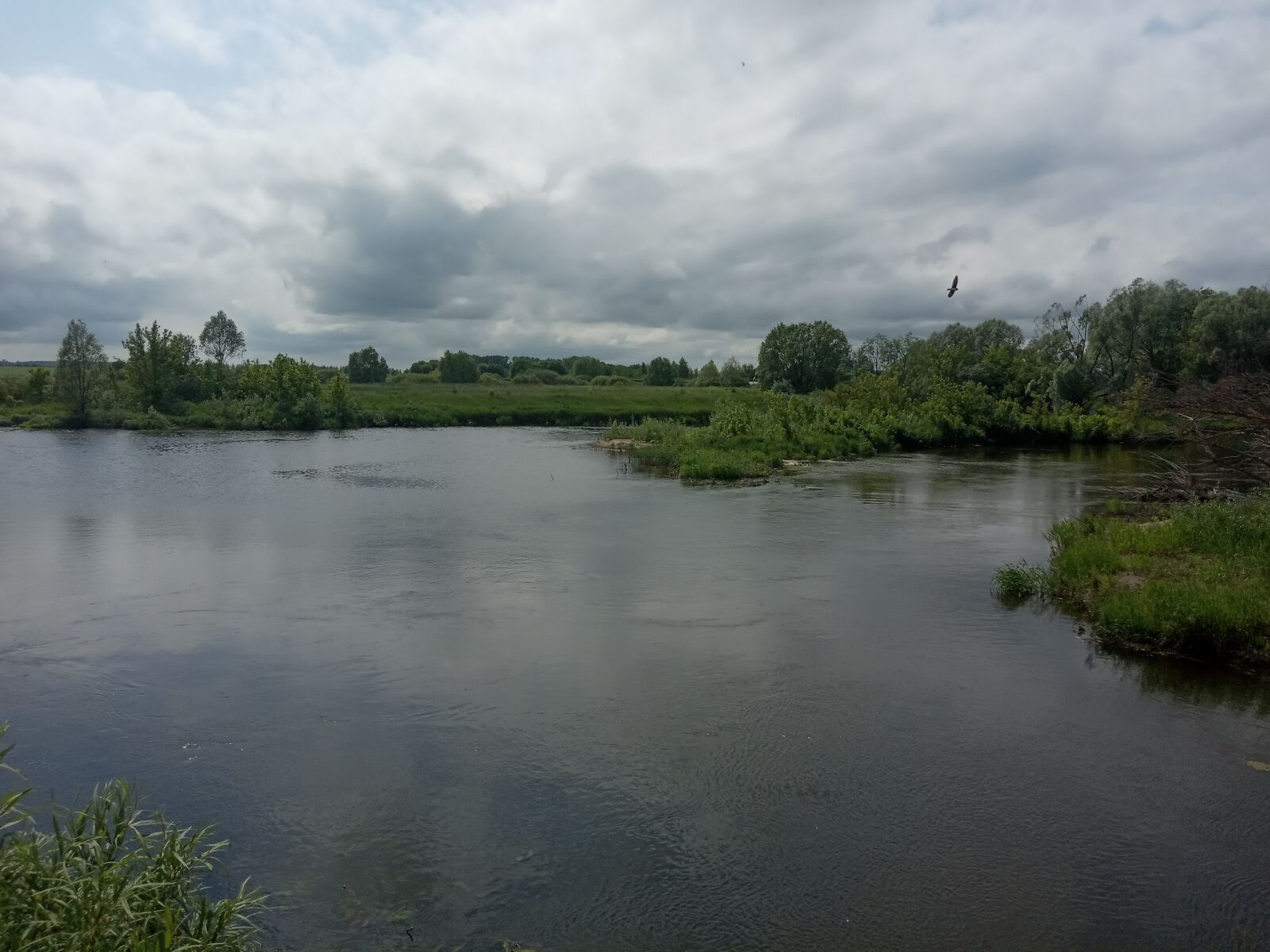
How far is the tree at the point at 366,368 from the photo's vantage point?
360 feet

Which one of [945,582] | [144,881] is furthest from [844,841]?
[945,582]

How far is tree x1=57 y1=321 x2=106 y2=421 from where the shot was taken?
203ft

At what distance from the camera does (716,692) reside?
34.0 ft

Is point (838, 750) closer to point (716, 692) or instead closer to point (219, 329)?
point (716, 692)

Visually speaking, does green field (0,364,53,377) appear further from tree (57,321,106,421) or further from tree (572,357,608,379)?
tree (572,357,608,379)

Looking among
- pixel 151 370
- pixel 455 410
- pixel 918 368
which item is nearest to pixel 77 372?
pixel 151 370

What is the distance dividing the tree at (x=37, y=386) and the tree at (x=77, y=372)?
1133 cm

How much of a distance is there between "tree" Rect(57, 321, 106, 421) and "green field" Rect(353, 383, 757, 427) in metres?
18.4

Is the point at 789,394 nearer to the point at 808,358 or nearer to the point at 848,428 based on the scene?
the point at 848,428

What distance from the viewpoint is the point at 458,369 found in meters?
111

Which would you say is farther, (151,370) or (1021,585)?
(151,370)

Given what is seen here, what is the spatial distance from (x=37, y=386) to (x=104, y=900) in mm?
82549

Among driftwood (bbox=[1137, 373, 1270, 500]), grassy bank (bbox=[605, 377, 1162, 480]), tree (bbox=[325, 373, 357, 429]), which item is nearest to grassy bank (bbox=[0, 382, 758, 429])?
tree (bbox=[325, 373, 357, 429])

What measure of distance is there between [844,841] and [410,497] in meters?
21.3
